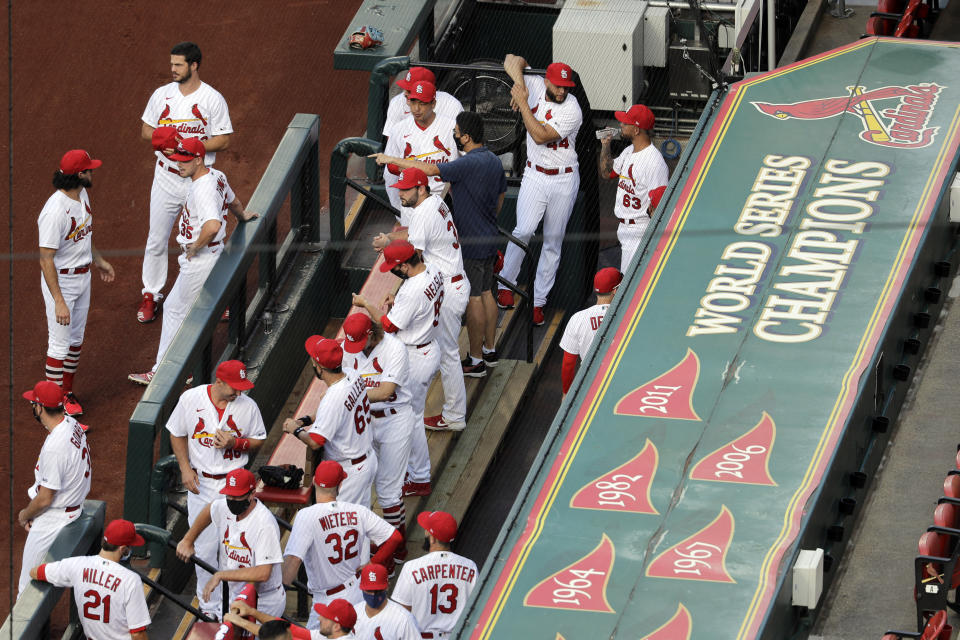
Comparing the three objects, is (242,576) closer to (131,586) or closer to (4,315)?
(131,586)

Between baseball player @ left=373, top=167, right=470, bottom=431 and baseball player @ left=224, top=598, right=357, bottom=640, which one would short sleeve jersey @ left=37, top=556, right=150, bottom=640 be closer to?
baseball player @ left=224, top=598, right=357, bottom=640

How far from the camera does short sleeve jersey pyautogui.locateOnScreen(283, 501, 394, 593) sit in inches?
428

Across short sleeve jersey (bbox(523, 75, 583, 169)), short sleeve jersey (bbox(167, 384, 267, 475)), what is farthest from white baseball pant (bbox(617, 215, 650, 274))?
short sleeve jersey (bbox(167, 384, 267, 475))

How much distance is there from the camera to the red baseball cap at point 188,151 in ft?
41.1

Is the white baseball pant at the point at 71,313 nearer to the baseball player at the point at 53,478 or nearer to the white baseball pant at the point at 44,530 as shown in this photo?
the baseball player at the point at 53,478

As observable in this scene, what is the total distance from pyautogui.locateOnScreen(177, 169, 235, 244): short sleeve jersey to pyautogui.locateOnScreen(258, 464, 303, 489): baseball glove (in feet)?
5.72

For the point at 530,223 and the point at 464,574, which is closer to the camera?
the point at 464,574

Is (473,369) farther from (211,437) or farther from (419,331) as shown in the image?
(211,437)

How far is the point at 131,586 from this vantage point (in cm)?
1077

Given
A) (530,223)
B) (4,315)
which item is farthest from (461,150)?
(4,315)

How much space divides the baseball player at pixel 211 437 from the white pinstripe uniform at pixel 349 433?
1.42 ft

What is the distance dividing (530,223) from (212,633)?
3544 mm

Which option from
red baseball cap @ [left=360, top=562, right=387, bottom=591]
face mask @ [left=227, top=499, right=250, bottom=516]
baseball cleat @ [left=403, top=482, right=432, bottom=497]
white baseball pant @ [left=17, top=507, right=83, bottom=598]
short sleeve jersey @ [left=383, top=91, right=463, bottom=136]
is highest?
short sleeve jersey @ [left=383, top=91, right=463, bottom=136]

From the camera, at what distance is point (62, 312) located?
516 inches
